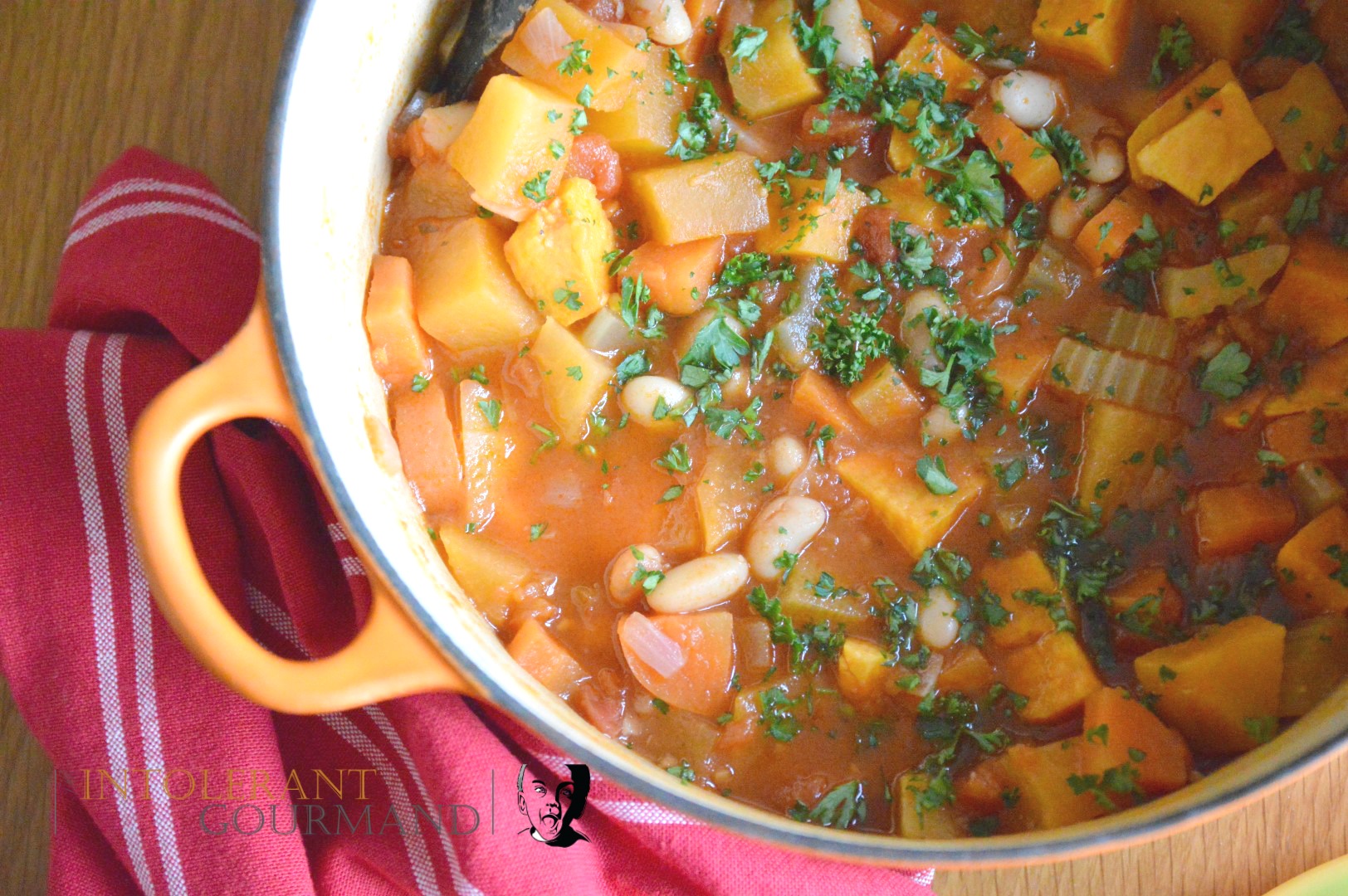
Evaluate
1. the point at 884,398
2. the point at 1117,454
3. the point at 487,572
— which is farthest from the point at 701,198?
the point at 1117,454

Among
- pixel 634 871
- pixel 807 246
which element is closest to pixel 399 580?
pixel 634 871

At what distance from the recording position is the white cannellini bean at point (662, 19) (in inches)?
86.5

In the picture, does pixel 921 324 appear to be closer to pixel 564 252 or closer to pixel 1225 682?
pixel 564 252

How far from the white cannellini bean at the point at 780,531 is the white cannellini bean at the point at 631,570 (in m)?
0.18

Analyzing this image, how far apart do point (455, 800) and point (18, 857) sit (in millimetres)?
1032

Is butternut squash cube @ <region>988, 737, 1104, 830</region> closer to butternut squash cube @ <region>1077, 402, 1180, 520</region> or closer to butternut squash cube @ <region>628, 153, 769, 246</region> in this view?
butternut squash cube @ <region>1077, 402, 1180, 520</region>

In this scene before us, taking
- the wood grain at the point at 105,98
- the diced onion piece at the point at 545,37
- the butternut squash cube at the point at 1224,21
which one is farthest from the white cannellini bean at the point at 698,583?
the butternut squash cube at the point at 1224,21

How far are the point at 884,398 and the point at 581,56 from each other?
89 centimetres

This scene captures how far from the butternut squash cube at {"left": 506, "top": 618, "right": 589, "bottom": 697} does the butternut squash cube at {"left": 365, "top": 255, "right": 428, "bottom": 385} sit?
0.57 meters

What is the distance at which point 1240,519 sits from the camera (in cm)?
204

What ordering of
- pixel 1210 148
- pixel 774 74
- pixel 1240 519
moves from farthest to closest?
pixel 774 74 → pixel 1210 148 → pixel 1240 519

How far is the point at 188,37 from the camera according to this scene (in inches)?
95.0

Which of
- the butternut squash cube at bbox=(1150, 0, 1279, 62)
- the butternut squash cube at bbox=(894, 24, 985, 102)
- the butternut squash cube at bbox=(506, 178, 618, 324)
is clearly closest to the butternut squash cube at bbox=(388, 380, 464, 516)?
the butternut squash cube at bbox=(506, 178, 618, 324)

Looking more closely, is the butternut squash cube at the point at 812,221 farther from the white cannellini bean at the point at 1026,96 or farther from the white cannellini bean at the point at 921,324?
the white cannellini bean at the point at 1026,96
